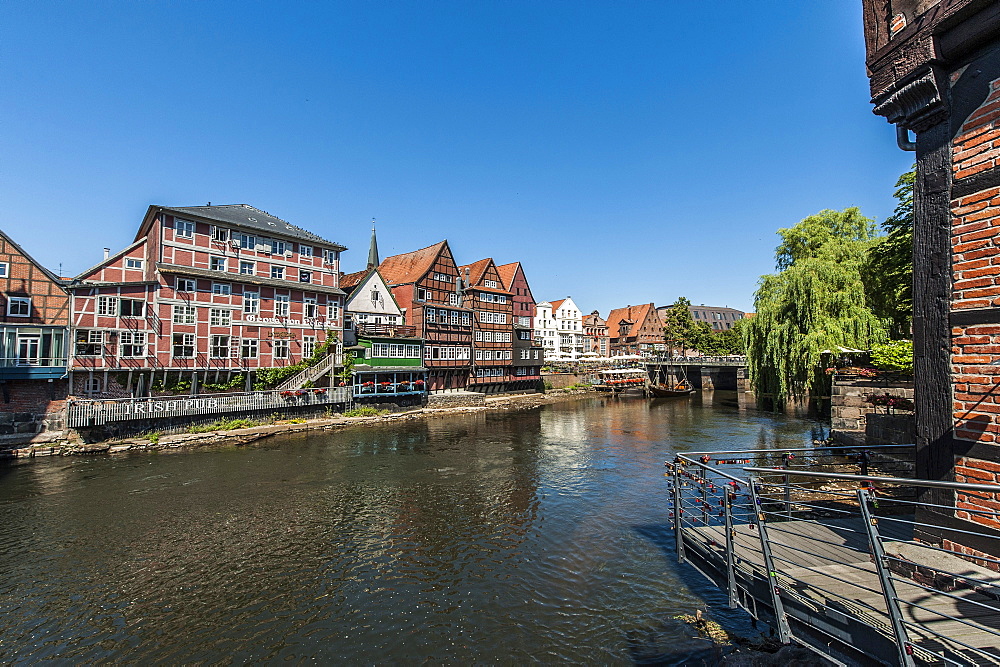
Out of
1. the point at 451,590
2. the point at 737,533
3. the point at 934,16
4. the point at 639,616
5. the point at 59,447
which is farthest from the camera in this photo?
the point at 59,447

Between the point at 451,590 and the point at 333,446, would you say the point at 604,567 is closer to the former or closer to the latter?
the point at 451,590

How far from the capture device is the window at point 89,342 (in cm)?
2856

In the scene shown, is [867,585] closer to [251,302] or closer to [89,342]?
[89,342]

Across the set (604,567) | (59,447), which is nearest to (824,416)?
(604,567)

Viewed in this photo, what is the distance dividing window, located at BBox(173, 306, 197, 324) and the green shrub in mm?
40208

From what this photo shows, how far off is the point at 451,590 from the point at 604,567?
3.85 meters

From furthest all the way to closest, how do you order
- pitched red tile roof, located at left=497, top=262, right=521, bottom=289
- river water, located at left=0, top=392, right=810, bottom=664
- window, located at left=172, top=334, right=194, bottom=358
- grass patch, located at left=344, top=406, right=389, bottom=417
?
pitched red tile roof, located at left=497, top=262, right=521, bottom=289 → grass patch, located at left=344, top=406, right=389, bottom=417 → window, located at left=172, top=334, right=194, bottom=358 → river water, located at left=0, top=392, right=810, bottom=664

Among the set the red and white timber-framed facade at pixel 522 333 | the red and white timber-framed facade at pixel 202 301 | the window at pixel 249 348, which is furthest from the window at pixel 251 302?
the red and white timber-framed facade at pixel 522 333

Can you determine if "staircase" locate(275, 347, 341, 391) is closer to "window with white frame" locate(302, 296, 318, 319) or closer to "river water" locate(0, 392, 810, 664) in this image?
"window with white frame" locate(302, 296, 318, 319)

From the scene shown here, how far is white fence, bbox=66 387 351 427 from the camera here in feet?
85.5

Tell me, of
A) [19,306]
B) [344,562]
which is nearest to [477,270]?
[19,306]

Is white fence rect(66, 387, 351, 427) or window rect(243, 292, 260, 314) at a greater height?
window rect(243, 292, 260, 314)

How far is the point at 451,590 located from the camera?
11117mm

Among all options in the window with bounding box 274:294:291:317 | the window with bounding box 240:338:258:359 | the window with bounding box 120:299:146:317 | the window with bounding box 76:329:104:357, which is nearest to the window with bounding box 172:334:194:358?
the window with bounding box 120:299:146:317
